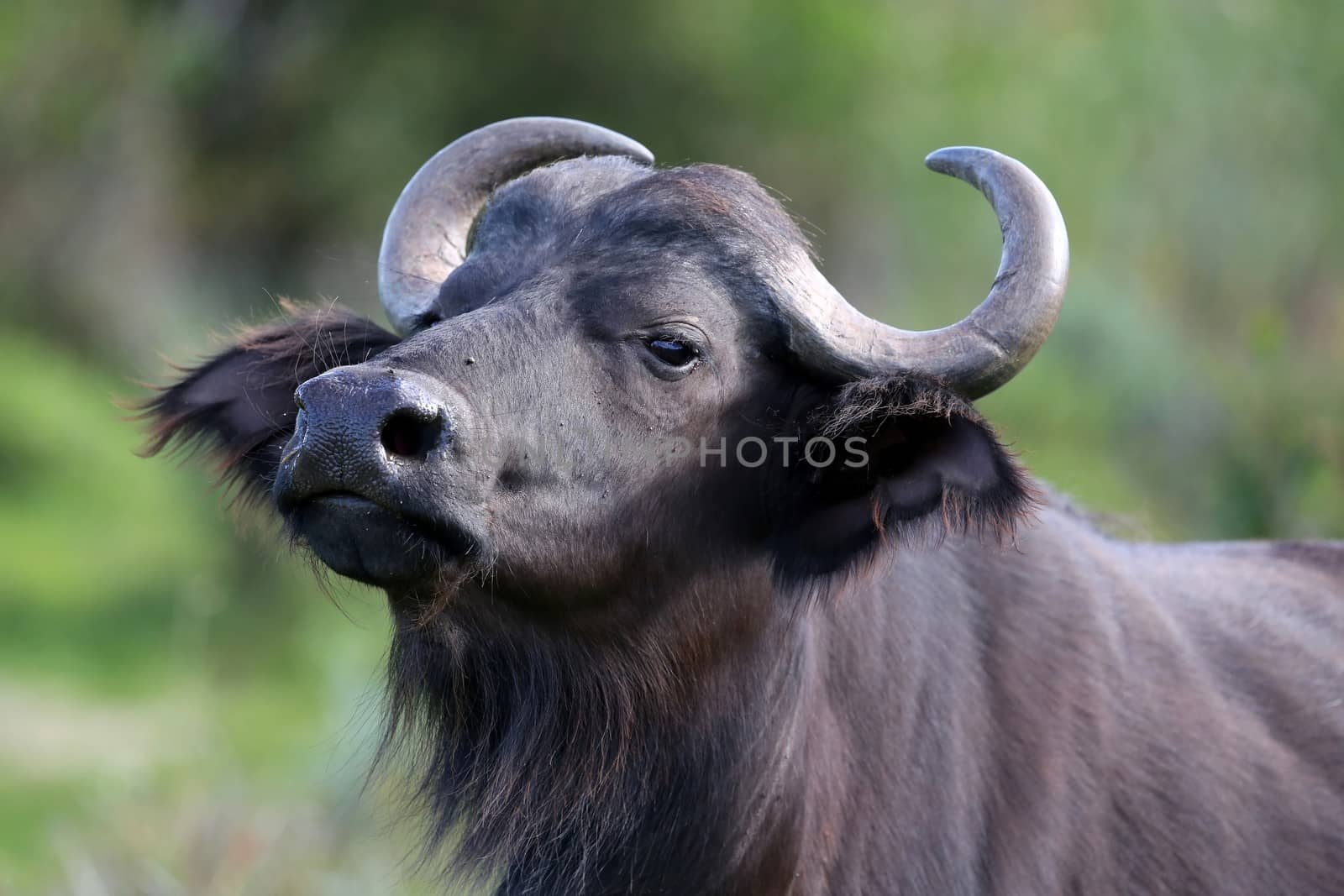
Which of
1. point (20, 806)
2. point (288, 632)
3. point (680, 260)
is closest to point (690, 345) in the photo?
point (680, 260)

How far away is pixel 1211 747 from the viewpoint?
4270mm

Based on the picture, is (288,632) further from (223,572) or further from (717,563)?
(717,563)

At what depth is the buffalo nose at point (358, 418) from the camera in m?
3.14

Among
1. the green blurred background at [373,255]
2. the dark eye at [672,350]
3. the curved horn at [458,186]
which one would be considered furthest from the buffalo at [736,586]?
the green blurred background at [373,255]

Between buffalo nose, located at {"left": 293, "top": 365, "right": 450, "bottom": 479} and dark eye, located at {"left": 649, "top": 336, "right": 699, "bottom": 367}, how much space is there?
0.70 m

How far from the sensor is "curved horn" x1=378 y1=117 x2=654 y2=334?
464cm

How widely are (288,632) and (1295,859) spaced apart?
1165 cm

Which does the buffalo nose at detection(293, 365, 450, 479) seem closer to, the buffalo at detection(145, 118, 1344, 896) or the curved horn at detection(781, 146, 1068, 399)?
the buffalo at detection(145, 118, 1344, 896)

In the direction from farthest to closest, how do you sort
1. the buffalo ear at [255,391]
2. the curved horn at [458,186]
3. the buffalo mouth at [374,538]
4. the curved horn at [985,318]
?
the curved horn at [458,186]
the buffalo ear at [255,391]
the curved horn at [985,318]
the buffalo mouth at [374,538]

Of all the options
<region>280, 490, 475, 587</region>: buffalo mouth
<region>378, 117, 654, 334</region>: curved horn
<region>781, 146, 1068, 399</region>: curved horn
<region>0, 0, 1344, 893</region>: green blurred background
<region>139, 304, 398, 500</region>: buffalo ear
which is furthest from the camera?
<region>0, 0, 1344, 893</region>: green blurred background

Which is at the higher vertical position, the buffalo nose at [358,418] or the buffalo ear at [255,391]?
the buffalo ear at [255,391]

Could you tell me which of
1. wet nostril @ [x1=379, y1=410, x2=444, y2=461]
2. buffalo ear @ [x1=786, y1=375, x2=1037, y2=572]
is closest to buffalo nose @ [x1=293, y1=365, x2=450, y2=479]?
wet nostril @ [x1=379, y1=410, x2=444, y2=461]

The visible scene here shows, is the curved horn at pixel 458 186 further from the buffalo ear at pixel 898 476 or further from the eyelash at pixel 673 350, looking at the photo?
the buffalo ear at pixel 898 476

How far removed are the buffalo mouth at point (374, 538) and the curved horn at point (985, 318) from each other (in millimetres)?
1077
